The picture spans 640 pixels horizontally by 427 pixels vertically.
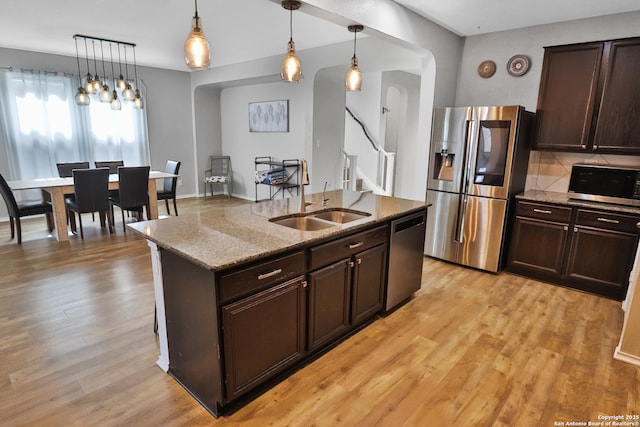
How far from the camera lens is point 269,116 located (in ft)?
22.3

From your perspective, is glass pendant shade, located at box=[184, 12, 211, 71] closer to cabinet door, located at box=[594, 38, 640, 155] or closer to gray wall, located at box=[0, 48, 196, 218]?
cabinet door, located at box=[594, 38, 640, 155]

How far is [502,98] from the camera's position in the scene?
3934 mm

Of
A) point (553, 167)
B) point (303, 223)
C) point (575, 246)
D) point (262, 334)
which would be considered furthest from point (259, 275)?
point (553, 167)

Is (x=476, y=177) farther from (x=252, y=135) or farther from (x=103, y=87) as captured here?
(x=252, y=135)

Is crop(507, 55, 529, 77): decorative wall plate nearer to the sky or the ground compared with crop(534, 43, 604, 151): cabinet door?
nearer to the sky

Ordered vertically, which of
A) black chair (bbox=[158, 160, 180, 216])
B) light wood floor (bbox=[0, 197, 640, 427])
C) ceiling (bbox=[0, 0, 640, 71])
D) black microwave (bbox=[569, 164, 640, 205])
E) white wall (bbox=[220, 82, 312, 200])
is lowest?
light wood floor (bbox=[0, 197, 640, 427])

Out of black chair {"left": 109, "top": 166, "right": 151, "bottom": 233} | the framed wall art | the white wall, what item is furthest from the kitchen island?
the framed wall art

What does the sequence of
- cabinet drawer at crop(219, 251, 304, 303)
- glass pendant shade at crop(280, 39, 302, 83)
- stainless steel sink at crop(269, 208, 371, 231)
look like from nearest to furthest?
cabinet drawer at crop(219, 251, 304, 303) < glass pendant shade at crop(280, 39, 302, 83) < stainless steel sink at crop(269, 208, 371, 231)

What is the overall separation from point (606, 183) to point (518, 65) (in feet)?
4.79

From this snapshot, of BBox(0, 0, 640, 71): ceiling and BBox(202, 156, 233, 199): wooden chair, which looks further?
BBox(202, 156, 233, 199): wooden chair

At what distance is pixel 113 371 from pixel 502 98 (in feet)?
14.1

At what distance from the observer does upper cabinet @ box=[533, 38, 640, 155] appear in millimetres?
3117

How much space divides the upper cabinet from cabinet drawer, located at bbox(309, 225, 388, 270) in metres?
2.24

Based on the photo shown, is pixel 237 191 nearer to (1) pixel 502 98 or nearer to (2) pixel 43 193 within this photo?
(2) pixel 43 193
